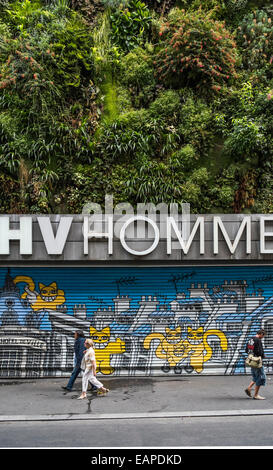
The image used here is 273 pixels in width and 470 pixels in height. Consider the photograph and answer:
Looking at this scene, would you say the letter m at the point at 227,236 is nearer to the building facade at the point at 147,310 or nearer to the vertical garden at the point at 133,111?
the building facade at the point at 147,310

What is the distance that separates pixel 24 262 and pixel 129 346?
383cm

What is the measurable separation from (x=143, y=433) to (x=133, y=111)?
10.7 m

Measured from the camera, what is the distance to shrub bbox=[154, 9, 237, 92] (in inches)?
613

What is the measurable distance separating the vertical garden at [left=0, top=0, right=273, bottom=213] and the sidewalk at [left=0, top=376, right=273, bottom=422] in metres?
5.28

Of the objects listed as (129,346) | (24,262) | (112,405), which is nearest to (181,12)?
(24,262)

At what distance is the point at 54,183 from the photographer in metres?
15.0

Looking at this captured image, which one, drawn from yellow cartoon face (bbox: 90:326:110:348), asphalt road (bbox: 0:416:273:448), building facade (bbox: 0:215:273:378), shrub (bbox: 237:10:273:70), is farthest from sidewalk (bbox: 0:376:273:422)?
shrub (bbox: 237:10:273:70)

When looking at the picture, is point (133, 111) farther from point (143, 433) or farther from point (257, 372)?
point (143, 433)

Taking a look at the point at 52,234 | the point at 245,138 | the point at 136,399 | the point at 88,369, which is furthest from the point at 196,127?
the point at 136,399

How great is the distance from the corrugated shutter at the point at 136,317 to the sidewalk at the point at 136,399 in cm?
46

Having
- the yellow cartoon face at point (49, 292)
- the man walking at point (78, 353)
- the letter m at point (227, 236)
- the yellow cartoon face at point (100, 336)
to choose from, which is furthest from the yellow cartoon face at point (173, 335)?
the yellow cartoon face at point (49, 292)

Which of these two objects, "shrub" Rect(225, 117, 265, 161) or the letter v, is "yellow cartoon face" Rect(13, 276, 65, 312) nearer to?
the letter v

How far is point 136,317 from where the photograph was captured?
13.5m

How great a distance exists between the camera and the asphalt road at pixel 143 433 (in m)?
7.80
